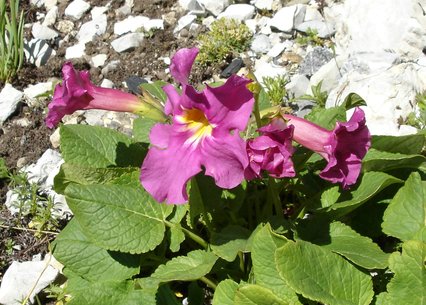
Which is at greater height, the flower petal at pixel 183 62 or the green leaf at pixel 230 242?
the flower petal at pixel 183 62

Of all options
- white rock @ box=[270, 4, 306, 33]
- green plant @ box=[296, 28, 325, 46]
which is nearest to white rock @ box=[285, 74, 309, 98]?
green plant @ box=[296, 28, 325, 46]

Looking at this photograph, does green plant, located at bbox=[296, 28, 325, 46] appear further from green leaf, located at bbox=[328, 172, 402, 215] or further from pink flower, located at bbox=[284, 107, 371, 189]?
pink flower, located at bbox=[284, 107, 371, 189]

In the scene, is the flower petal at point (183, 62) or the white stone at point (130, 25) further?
the white stone at point (130, 25)

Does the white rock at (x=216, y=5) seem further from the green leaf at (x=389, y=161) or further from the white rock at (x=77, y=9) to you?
the green leaf at (x=389, y=161)

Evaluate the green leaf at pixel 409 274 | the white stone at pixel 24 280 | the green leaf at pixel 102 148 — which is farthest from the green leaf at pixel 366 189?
the white stone at pixel 24 280

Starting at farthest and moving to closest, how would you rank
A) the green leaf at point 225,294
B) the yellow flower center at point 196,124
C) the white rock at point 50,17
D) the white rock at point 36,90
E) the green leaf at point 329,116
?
the white rock at point 50,17
the white rock at point 36,90
the green leaf at point 329,116
the green leaf at point 225,294
the yellow flower center at point 196,124

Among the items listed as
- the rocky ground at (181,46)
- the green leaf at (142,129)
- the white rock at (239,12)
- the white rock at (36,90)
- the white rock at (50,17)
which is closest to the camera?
the green leaf at (142,129)

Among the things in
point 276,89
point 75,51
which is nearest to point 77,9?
point 75,51
